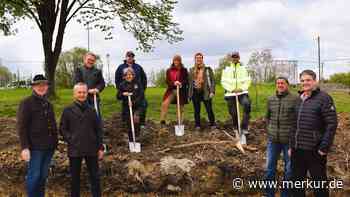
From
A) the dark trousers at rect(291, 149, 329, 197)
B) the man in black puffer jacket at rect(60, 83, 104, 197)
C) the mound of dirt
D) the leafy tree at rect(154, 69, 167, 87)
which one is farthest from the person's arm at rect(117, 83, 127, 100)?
the leafy tree at rect(154, 69, 167, 87)

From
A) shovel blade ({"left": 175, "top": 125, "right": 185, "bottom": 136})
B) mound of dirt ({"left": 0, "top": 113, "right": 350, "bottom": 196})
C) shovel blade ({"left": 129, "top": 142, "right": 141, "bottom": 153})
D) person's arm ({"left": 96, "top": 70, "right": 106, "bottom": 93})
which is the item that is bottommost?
mound of dirt ({"left": 0, "top": 113, "right": 350, "bottom": 196})

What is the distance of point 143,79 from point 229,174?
2673 mm

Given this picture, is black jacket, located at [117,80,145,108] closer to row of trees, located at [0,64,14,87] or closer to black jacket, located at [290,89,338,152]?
black jacket, located at [290,89,338,152]

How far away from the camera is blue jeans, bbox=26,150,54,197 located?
628cm

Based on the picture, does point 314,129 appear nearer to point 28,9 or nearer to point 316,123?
point 316,123

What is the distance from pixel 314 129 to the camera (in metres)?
5.81

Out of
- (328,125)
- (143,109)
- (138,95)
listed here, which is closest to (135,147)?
(143,109)

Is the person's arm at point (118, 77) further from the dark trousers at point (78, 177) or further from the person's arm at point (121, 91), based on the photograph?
the dark trousers at point (78, 177)

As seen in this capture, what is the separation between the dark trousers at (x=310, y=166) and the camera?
586 centimetres

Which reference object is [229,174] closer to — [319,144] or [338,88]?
[319,144]

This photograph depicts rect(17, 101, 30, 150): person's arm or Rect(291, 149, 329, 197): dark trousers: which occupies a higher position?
Rect(17, 101, 30, 150): person's arm

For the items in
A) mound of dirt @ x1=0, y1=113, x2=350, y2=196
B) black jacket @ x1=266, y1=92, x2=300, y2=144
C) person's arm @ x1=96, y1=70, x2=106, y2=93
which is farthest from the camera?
person's arm @ x1=96, y1=70, x2=106, y2=93

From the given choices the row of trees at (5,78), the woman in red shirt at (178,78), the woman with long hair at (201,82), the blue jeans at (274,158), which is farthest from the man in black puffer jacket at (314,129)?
the row of trees at (5,78)

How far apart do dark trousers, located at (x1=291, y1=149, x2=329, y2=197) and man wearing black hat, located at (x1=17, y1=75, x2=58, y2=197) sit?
3310 millimetres
